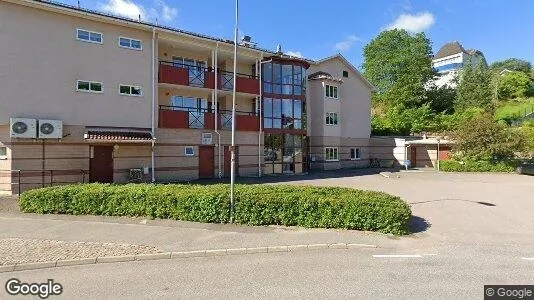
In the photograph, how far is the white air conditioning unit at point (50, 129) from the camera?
1573cm

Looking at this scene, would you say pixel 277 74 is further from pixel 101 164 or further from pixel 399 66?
pixel 399 66

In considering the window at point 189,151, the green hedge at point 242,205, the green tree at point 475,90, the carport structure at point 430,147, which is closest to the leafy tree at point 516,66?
the green tree at point 475,90

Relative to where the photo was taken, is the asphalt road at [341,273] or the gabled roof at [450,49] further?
the gabled roof at [450,49]

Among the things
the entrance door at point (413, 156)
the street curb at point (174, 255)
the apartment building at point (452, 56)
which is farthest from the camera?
the apartment building at point (452, 56)

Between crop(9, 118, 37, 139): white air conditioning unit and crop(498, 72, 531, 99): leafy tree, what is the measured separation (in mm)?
A: 59465

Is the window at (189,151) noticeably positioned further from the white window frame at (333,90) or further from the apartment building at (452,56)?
the apartment building at (452,56)

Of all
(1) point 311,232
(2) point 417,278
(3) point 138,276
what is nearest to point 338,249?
(1) point 311,232

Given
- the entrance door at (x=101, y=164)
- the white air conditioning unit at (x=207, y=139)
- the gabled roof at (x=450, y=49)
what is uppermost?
the gabled roof at (x=450, y=49)

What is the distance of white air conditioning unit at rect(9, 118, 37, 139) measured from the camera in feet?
49.6

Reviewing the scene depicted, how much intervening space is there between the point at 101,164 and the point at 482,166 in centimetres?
2848

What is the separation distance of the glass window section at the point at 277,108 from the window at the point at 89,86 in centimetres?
1142

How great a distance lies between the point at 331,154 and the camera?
30.3 m

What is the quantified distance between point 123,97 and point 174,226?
11.0 metres

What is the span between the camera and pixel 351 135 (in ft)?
107
